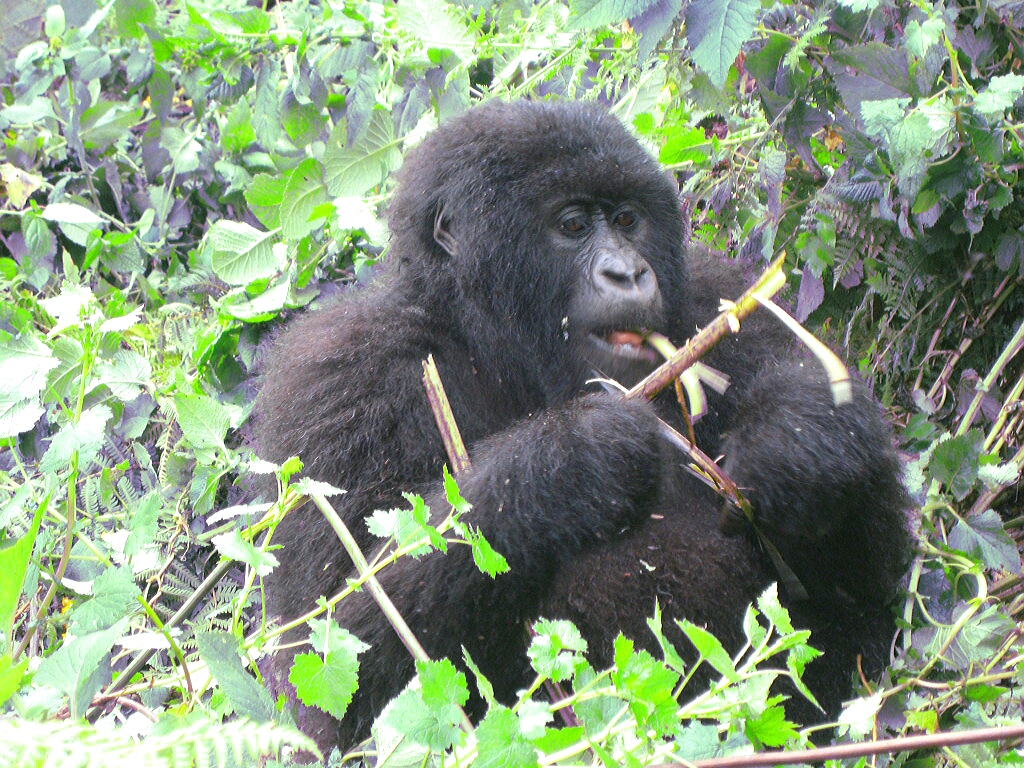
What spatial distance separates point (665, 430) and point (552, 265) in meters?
0.78

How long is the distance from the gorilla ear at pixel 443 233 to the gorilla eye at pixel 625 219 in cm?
50

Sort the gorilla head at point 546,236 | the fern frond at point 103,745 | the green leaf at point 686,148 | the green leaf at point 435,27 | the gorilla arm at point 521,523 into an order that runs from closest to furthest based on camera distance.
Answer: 1. the fern frond at point 103,745
2. the gorilla arm at point 521,523
3. the gorilla head at point 546,236
4. the green leaf at point 686,148
5. the green leaf at point 435,27

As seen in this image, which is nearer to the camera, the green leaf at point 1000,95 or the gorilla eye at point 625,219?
the green leaf at point 1000,95

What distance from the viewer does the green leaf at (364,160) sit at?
398cm

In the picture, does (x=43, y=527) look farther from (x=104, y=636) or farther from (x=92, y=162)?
(x=92, y=162)

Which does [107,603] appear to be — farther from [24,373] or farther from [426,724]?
[24,373]

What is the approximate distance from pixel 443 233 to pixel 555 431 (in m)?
0.93

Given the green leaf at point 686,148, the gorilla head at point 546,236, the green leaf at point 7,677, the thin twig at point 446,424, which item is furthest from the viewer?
the green leaf at point 686,148

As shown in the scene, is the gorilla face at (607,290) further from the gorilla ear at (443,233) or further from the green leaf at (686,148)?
the green leaf at (686,148)

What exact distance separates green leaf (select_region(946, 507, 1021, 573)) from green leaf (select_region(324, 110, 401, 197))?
94.5 inches

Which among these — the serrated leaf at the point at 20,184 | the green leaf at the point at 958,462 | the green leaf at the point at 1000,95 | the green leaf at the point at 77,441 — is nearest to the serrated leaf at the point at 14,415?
the green leaf at the point at 77,441

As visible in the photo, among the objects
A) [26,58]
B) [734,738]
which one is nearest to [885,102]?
[734,738]

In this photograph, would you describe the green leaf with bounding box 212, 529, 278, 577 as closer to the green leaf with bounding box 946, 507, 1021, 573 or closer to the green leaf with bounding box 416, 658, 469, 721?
the green leaf with bounding box 416, 658, 469, 721

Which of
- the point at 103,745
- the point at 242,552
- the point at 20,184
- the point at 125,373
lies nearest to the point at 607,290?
the point at 125,373
